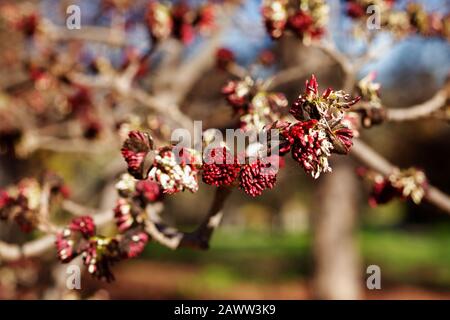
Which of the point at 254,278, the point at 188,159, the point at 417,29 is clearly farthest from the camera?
the point at 254,278

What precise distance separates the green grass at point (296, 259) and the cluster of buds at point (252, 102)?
779cm

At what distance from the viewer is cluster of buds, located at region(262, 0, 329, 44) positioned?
106 inches

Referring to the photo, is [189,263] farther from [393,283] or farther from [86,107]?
[86,107]

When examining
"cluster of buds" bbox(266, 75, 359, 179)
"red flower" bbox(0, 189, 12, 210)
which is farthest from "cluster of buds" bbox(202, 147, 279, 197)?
"red flower" bbox(0, 189, 12, 210)

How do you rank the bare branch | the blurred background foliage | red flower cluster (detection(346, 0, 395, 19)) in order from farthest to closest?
the blurred background foliage < red flower cluster (detection(346, 0, 395, 19)) < the bare branch

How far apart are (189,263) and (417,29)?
1746 cm

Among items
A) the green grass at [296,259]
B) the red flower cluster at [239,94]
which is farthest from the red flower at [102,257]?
the green grass at [296,259]

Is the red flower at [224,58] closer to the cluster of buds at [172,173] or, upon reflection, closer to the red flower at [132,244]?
the red flower at [132,244]

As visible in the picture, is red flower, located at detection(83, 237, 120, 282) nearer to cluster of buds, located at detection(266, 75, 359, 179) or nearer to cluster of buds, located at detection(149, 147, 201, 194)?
cluster of buds, located at detection(149, 147, 201, 194)

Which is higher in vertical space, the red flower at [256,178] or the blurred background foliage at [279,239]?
the blurred background foliage at [279,239]

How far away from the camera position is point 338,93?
161 centimetres

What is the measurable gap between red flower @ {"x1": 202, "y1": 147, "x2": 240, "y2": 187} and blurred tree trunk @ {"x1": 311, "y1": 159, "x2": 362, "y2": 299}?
750cm

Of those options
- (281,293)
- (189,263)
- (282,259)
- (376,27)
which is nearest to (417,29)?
(376,27)

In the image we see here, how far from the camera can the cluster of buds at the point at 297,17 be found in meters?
2.70
